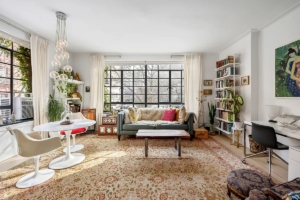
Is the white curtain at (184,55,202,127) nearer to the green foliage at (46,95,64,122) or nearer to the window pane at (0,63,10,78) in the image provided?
the green foliage at (46,95,64,122)

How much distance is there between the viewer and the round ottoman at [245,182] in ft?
4.69

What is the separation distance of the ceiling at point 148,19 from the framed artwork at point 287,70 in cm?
66

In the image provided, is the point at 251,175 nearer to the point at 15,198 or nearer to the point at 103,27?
the point at 15,198

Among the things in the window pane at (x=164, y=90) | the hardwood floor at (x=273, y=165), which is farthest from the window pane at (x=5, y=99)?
the hardwood floor at (x=273, y=165)

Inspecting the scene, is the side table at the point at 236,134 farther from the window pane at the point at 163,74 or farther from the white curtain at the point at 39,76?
the white curtain at the point at 39,76

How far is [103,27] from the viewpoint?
2959 millimetres

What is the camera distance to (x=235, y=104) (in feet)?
11.3

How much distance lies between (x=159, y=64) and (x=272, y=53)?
299cm

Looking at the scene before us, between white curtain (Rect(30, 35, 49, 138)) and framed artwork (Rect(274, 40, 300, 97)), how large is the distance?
4994 millimetres

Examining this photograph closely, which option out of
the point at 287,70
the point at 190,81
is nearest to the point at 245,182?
the point at 287,70

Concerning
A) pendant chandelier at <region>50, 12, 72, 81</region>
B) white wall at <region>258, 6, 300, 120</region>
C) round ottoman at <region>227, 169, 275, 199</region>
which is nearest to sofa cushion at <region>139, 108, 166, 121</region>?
pendant chandelier at <region>50, 12, 72, 81</region>

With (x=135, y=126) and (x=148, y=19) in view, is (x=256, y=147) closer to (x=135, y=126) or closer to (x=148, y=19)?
(x=135, y=126)

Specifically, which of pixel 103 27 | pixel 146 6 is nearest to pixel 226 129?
pixel 146 6

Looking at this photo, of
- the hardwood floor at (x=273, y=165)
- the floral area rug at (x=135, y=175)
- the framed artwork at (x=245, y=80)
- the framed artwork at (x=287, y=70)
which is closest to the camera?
the floral area rug at (x=135, y=175)
